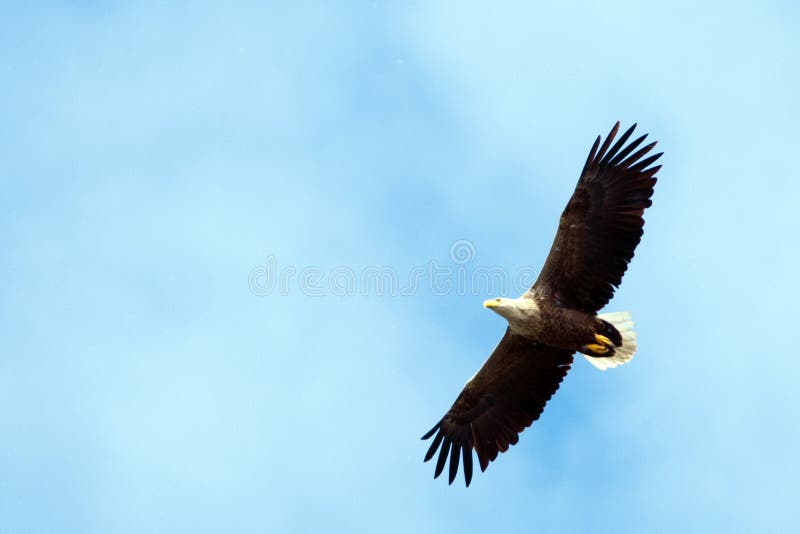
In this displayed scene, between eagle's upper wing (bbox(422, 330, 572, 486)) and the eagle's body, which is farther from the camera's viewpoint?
eagle's upper wing (bbox(422, 330, 572, 486))

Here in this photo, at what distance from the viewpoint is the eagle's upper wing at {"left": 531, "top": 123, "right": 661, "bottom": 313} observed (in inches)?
555

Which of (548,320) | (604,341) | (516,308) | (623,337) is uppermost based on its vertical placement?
(516,308)

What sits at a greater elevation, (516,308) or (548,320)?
(516,308)

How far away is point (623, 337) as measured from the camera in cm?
1466

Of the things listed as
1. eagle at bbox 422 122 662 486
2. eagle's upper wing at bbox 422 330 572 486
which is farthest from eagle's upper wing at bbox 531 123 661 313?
eagle's upper wing at bbox 422 330 572 486

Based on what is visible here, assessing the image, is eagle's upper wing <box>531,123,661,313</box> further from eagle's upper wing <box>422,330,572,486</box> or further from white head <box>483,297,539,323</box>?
eagle's upper wing <box>422,330,572,486</box>

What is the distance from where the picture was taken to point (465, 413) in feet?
50.6

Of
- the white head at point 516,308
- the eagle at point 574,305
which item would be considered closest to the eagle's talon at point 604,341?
the eagle at point 574,305

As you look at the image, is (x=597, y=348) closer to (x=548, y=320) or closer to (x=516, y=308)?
(x=548, y=320)

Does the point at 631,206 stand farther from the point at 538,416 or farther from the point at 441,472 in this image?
the point at 441,472

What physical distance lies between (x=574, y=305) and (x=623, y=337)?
87 cm

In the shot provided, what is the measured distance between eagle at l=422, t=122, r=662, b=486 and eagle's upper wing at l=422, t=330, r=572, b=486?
0.01 m

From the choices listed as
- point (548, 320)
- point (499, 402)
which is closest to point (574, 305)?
point (548, 320)

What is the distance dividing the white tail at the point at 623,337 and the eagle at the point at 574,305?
0.05ft
